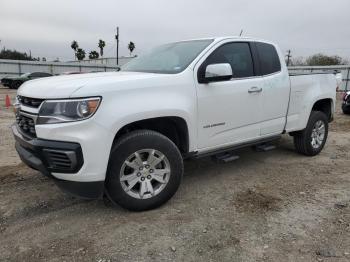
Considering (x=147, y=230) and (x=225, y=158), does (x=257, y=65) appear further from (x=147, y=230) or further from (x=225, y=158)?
(x=147, y=230)

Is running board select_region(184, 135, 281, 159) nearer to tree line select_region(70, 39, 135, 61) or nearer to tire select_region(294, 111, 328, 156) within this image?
tire select_region(294, 111, 328, 156)

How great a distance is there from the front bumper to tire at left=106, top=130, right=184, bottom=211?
0.21 meters

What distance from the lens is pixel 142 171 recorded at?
376 centimetres

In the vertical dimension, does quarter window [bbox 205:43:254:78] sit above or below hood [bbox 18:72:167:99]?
above

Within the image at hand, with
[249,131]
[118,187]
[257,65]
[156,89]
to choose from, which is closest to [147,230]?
[118,187]

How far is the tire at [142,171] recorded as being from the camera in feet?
11.8

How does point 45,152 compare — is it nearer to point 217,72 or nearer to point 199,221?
point 199,221

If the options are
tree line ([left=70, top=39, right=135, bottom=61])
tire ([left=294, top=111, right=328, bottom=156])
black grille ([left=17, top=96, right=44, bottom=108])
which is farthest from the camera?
tree line ([left=70, top=39, right=135, bottom=61])

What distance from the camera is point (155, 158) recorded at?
379 centimetres

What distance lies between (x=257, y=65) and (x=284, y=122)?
3.28 ft

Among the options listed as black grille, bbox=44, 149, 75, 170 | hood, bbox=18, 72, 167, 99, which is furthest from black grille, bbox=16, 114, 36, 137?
black grille, bbox=44, 149, 75, 170

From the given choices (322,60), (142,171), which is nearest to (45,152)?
(142,171)

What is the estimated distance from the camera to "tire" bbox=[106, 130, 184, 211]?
358 centimetres

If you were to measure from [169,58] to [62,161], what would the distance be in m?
1.99
